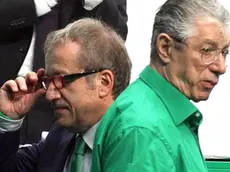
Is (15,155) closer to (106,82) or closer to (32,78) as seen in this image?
(32,78)

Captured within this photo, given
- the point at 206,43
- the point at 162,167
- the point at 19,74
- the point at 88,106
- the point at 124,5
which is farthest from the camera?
the point at 124,5

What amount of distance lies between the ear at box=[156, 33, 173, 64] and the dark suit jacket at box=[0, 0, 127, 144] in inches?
→ 58.8

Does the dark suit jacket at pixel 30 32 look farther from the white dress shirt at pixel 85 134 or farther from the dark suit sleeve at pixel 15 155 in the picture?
the white dress shirt at pixel 85 134

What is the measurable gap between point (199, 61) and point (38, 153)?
41.5 inches

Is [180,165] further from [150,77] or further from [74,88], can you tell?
[74,88]

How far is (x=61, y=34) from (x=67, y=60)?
119 millimetres

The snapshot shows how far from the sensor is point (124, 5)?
4055mm

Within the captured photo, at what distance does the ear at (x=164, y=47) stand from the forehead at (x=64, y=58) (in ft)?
1.62

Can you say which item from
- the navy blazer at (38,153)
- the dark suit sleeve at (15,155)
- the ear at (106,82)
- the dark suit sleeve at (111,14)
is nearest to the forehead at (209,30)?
the ear at (106,82)

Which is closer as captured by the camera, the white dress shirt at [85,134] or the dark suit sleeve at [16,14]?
the white dress shirt at [85,134]

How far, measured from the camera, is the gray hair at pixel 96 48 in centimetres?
272

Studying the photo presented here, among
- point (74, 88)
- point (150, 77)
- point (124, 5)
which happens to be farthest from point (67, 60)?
point (124, 5)

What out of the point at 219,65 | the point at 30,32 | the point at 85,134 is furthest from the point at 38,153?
the point at 219,65

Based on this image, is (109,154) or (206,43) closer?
(109,154)
